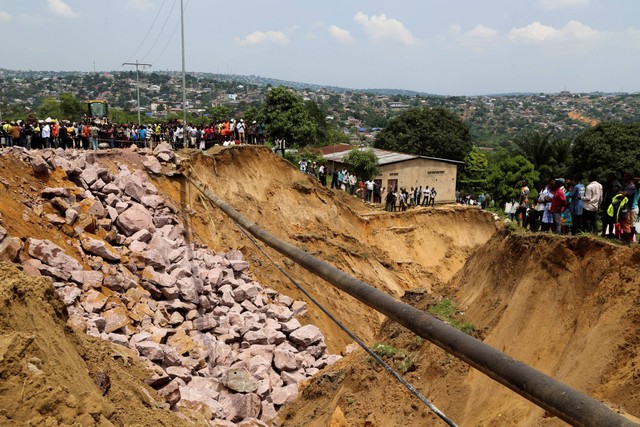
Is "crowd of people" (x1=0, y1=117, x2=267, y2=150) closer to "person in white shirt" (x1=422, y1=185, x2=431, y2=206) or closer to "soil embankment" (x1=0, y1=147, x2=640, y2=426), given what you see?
"soil embankment" (x1=0, y1=147, x2=640, y2=426)

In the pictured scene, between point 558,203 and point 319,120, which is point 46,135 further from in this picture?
point 319,120

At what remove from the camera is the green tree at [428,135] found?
60688 millimetres

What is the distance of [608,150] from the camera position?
1442 inches

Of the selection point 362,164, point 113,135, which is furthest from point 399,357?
point 362,164

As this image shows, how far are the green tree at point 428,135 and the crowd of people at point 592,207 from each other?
47.3m

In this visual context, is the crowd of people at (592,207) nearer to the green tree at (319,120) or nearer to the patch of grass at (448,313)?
the patch of grass at (448,313)

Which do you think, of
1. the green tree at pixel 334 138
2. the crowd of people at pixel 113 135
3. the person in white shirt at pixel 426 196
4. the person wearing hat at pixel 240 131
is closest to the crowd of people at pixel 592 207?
the crowd of people at pixel 113 135

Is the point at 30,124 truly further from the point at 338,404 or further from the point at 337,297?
the point at 338,404

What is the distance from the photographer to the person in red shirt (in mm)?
12445

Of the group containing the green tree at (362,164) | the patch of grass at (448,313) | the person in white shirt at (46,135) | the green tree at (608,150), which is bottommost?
the patch of grass at (448,313)

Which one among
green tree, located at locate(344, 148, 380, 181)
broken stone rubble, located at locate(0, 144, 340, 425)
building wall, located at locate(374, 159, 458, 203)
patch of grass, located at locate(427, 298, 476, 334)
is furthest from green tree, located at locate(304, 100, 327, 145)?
patch of grass, located at locate(427, 298, 476, 334)

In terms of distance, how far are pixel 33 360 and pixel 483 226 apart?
91.8 feet

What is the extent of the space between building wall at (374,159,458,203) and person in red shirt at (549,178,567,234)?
26.7m

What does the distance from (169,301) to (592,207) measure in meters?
10.8
